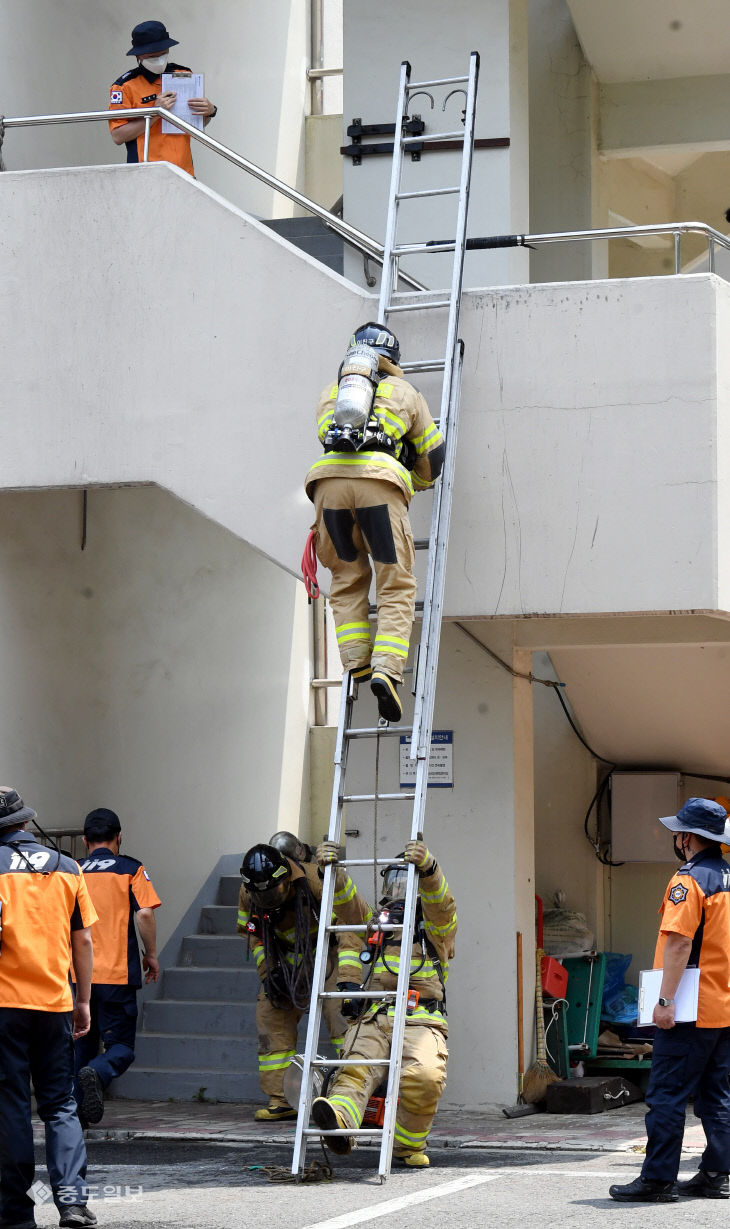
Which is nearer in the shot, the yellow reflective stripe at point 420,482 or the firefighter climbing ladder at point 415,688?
the firefighter climbing ladder at point 415,688

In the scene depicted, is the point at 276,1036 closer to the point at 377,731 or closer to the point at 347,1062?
the point at 347,1062

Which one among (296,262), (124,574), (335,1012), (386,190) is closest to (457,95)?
(386,190)

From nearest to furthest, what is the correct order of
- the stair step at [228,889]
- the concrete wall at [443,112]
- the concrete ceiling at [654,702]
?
the concrete wall at [443,112] < the concrete ceiling at [654,702] < the stair step at [228,889]

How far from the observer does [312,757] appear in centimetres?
1502

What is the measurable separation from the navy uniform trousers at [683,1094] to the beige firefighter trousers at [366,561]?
7.40ft

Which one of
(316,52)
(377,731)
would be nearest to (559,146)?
(316,52)

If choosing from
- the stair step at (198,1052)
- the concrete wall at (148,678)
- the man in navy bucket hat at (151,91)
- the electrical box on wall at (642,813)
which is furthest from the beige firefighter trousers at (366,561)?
the electrical box on wall at (642,813)

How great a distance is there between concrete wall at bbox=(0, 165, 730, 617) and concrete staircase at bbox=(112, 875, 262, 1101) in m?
3.58

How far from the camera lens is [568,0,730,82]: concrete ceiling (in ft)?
41.7

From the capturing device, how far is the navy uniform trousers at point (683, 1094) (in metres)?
7.15

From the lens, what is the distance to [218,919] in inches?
498

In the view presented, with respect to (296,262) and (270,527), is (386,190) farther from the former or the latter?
(270,527)

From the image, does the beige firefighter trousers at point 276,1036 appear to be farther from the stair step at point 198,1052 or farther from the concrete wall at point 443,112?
the concrete wall at point 443,112

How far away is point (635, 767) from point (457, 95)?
5.11 m
